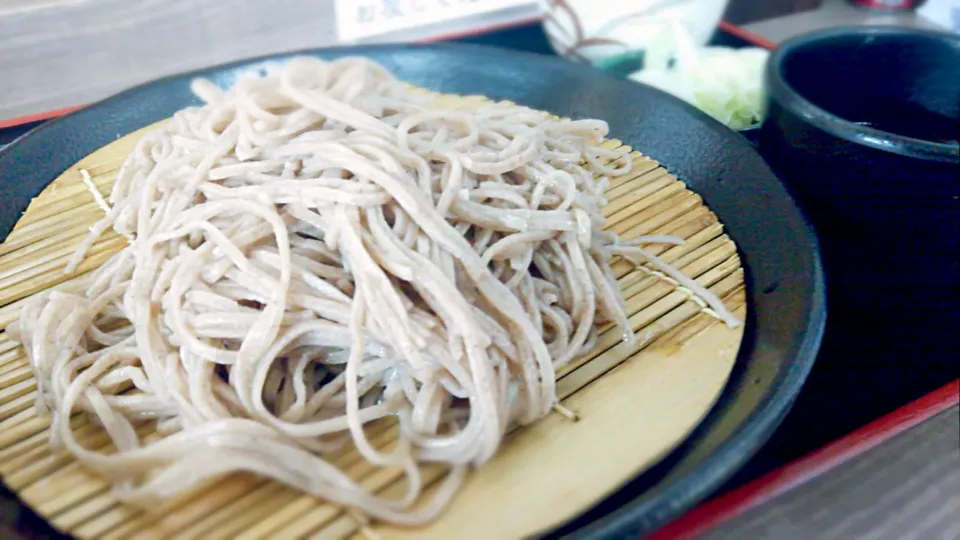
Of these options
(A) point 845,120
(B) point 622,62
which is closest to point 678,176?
(A) point 845,120

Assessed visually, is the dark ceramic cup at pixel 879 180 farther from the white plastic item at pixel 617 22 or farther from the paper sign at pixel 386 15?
the paper sign at pixel 386 15

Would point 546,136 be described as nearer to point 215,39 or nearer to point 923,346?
point 923,346

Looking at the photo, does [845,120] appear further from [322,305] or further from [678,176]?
[322,305]

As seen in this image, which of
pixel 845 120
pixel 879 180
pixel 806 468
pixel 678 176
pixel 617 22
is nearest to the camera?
pixel 806 468

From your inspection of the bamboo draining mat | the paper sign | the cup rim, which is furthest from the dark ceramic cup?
the paper sign

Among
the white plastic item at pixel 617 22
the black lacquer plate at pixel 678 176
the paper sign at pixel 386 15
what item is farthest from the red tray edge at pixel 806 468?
the paper sign at pixel 386 15

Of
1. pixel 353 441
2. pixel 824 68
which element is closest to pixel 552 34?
pixel 824 68
